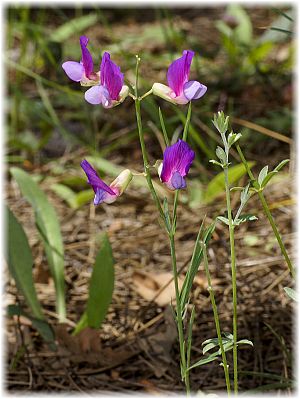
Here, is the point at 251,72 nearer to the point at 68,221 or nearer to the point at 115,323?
the point at 68,221

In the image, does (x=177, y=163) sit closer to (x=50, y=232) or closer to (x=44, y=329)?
(x=44, y=329)

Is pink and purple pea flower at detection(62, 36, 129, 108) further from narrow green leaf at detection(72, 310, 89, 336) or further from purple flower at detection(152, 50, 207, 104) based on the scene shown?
narrow green leaf at detection(72, 310, 89, 336)

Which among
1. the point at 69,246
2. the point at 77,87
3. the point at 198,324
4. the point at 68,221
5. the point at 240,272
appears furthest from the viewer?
the point at 77,87

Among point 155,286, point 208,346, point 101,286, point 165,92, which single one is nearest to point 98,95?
point 165,92

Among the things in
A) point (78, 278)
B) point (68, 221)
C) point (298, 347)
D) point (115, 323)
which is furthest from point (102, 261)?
point (68, 221)

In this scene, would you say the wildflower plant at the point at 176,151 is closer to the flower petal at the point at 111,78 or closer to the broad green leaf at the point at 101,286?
the flower petal at the point at 111,78

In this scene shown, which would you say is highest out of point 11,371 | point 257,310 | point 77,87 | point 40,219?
point 77,87
